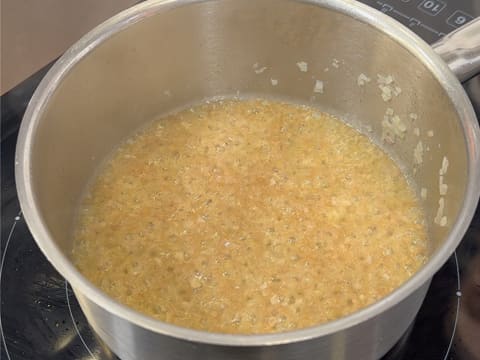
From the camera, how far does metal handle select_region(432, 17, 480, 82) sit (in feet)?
3.27

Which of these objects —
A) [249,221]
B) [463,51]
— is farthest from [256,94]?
[463,51]

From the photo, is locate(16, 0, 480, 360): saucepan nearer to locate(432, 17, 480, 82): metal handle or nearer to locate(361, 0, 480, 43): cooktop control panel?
locate(432, 17, 480, 82): metal handle

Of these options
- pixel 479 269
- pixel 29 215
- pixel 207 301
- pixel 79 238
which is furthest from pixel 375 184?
pixel 29 215

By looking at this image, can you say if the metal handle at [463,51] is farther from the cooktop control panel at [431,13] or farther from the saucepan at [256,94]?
the cooktop control panel at [431,13]

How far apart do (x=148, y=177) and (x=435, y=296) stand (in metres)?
0.54

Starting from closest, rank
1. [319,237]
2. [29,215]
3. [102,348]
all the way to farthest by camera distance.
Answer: [29,215] < [102,348] < [319,237]

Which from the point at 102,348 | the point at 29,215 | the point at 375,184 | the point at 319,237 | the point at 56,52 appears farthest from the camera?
the point at 56,52

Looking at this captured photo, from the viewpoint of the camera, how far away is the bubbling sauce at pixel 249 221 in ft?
3.44

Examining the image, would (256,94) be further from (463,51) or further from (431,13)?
(463,51)

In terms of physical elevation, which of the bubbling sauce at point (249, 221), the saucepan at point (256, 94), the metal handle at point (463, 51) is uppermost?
the metal handle at point (463, 51)

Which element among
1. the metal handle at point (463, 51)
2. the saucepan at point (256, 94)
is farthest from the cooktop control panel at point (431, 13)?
the metal handle at point (463, 51)

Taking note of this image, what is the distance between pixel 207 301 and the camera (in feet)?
3.43

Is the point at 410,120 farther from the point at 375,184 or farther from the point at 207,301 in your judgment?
the point at 207,301

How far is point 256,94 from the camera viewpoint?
1.37m
